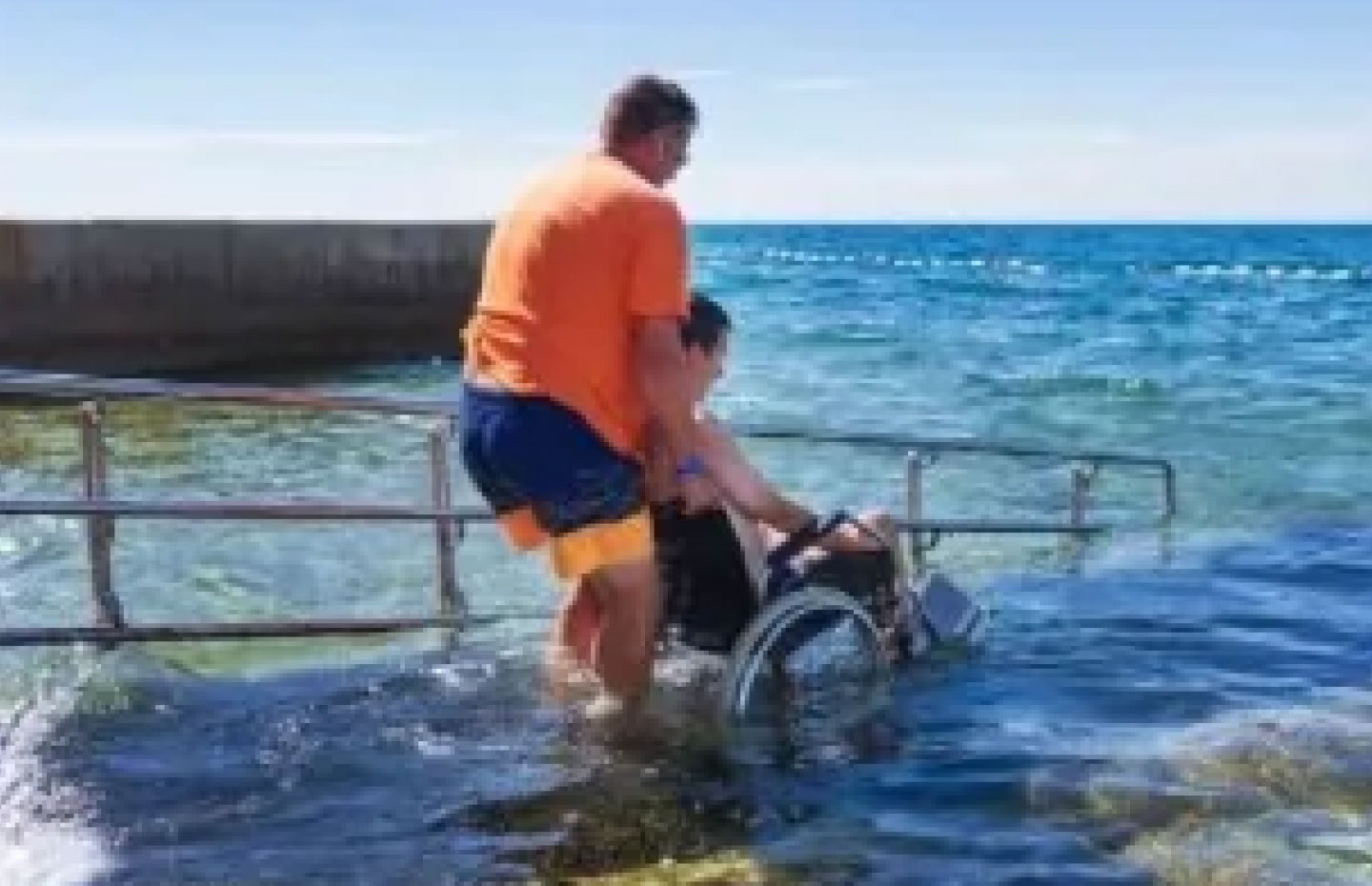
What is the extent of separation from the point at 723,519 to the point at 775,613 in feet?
0.95

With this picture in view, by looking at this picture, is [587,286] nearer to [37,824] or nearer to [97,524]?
[37,824]

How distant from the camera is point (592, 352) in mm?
4520

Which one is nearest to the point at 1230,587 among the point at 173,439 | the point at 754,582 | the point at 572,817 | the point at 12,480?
the point at 754,582

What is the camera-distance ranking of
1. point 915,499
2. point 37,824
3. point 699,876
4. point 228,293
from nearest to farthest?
point 699,876, point 37,824, point 915,499, point 228,293

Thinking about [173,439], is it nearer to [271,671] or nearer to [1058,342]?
[271,671]

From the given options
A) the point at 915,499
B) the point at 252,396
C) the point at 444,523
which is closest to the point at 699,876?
the point at 252,396

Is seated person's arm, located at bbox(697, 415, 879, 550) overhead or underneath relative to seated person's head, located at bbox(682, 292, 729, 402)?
underneath

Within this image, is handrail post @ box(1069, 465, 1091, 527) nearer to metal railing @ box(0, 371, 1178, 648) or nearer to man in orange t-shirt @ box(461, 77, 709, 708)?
metal railing @ box(0, 371, 1178, 648)

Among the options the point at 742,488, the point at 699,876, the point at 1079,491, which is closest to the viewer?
the point at 699,876

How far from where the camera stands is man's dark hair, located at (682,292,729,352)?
4926mm

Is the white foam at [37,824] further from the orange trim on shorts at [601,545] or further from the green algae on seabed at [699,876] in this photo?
the orange trim on shorts at [601,545]

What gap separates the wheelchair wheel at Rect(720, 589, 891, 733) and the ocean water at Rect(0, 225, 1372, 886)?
13 centimetres

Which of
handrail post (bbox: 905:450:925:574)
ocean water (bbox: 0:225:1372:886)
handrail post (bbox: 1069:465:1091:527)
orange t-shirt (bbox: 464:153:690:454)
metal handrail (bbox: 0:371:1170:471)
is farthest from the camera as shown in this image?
handrail post (bbox: 1069:465:1091:527)

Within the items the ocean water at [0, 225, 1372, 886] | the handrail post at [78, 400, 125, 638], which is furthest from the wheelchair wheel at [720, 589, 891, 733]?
the handrail post at [78, 400, 125, 638]
